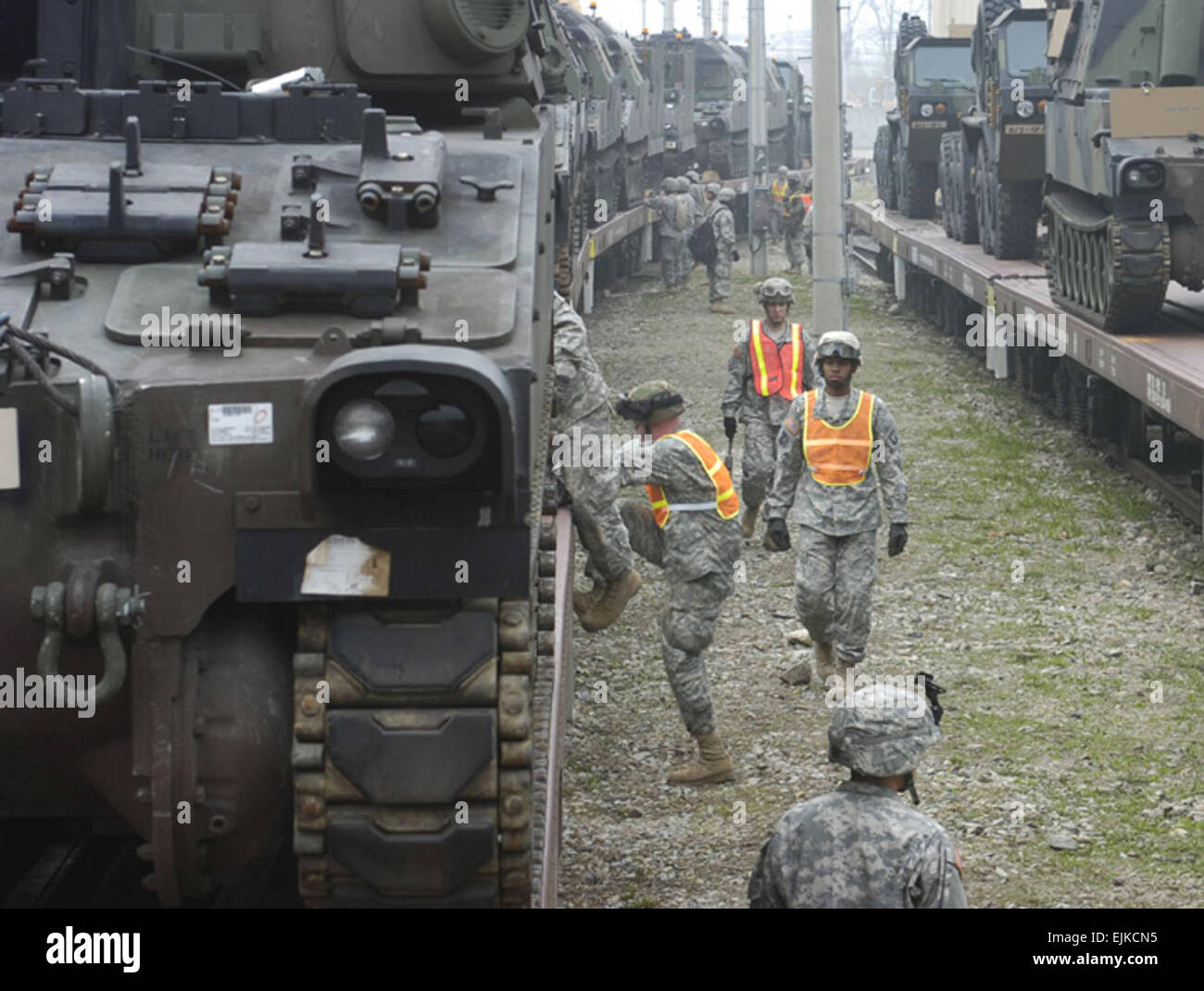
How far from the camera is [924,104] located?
25.9 metres

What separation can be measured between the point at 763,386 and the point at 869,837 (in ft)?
23.9

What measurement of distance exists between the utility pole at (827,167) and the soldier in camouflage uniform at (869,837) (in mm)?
12958

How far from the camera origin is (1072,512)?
12.6 meters

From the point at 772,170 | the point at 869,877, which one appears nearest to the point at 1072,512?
the point at 869,877

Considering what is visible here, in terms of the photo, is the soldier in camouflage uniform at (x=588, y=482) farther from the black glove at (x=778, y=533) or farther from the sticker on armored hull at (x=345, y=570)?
the sticker on armored hull at (x=345, y=570)

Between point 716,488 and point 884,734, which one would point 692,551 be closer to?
point 716,488

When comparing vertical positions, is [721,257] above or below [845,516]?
above

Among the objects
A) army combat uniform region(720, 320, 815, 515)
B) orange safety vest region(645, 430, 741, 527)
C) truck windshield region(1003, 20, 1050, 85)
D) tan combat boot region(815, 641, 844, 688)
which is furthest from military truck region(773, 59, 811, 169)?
orange safety vest region(645, 430, 741, 527)

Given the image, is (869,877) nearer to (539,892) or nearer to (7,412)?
(539,892)

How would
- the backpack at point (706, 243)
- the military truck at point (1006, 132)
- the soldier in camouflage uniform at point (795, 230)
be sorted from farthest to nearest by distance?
the soldier in camouflage uniform at point (795, 230) < the backpack at point (706, 243) < the military truck at point (1006, 132)

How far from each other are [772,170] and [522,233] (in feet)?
118

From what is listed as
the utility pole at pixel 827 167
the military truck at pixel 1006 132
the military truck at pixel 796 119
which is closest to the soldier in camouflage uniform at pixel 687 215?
the military truck at pixel 1006 132

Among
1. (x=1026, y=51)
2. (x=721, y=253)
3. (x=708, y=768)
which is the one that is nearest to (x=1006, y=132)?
(x=1026, y=51)

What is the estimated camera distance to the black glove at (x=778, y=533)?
8766 mm
